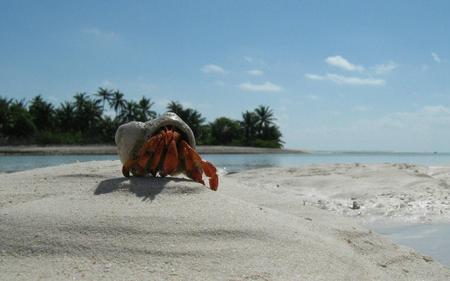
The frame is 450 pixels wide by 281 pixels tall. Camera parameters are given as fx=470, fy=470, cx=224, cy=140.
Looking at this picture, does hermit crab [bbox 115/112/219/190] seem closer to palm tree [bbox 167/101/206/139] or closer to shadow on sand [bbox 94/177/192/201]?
shadow on sand [bbox 94/177/192/201]

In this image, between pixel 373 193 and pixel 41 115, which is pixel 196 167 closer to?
pixel 373 193

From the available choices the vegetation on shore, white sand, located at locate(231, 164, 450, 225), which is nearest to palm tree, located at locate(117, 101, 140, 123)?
the vegetation on shore

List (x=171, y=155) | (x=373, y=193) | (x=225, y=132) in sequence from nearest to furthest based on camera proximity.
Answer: (x=171, y=155) < (x=373, y=193) < (x=225, y=132)

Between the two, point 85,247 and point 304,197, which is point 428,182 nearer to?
point 304,197

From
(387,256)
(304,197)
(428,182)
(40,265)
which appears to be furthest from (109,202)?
(428,182)

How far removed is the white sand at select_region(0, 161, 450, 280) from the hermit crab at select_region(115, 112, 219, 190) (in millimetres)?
243

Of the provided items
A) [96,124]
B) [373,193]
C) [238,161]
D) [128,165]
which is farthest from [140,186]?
[96,124]

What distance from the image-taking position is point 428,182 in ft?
30.0

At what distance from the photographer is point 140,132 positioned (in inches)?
196

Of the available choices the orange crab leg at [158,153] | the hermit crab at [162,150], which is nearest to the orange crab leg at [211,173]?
the hermit crab at [162,150]

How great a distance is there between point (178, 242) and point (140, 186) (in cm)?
114

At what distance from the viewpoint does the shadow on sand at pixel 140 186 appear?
4383 millimetres

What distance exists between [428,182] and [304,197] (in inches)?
113

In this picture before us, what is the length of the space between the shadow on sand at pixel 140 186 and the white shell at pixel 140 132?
1.24ft
